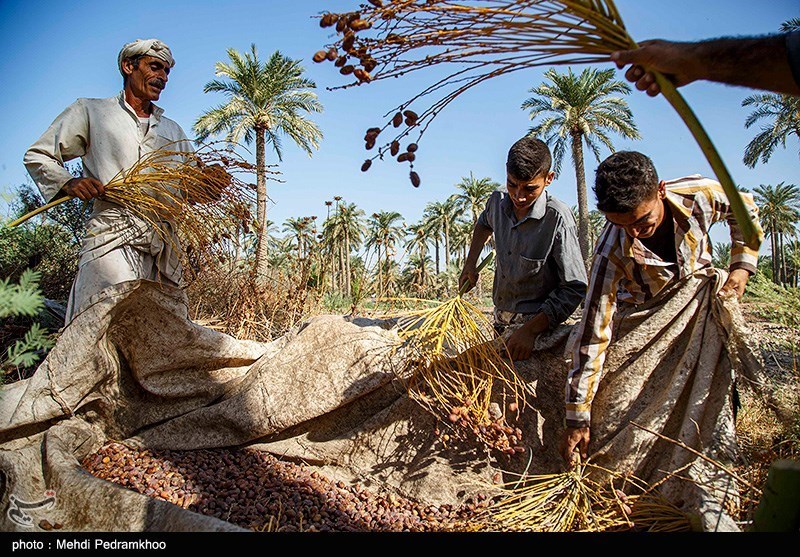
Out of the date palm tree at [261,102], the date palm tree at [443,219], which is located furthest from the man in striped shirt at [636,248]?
the date palm tree at [443,219]

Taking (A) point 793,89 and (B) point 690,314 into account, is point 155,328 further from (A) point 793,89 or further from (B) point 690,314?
(A) point 793,89

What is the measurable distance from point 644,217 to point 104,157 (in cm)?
273

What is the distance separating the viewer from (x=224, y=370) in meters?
3.04

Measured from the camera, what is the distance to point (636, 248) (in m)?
2.34

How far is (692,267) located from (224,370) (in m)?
2.40

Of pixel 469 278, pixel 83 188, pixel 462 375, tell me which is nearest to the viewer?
pixel 83 188

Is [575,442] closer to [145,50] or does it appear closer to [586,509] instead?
[586,509]

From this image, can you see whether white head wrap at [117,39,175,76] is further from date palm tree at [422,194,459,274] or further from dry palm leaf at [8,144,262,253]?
date palm tree at [422,194,459,274]

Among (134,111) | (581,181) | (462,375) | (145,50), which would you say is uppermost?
(581,181)

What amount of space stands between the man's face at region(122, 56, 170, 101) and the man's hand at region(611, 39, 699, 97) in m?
2.66

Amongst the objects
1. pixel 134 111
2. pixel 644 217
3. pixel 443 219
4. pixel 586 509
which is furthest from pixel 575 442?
pixel 443 219

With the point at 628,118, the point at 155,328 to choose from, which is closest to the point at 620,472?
the point at 155,328

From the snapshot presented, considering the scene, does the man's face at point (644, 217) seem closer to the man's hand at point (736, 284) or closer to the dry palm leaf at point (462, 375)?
the man's hand at point (736, 284)

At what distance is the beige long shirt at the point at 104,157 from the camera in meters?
2.71
